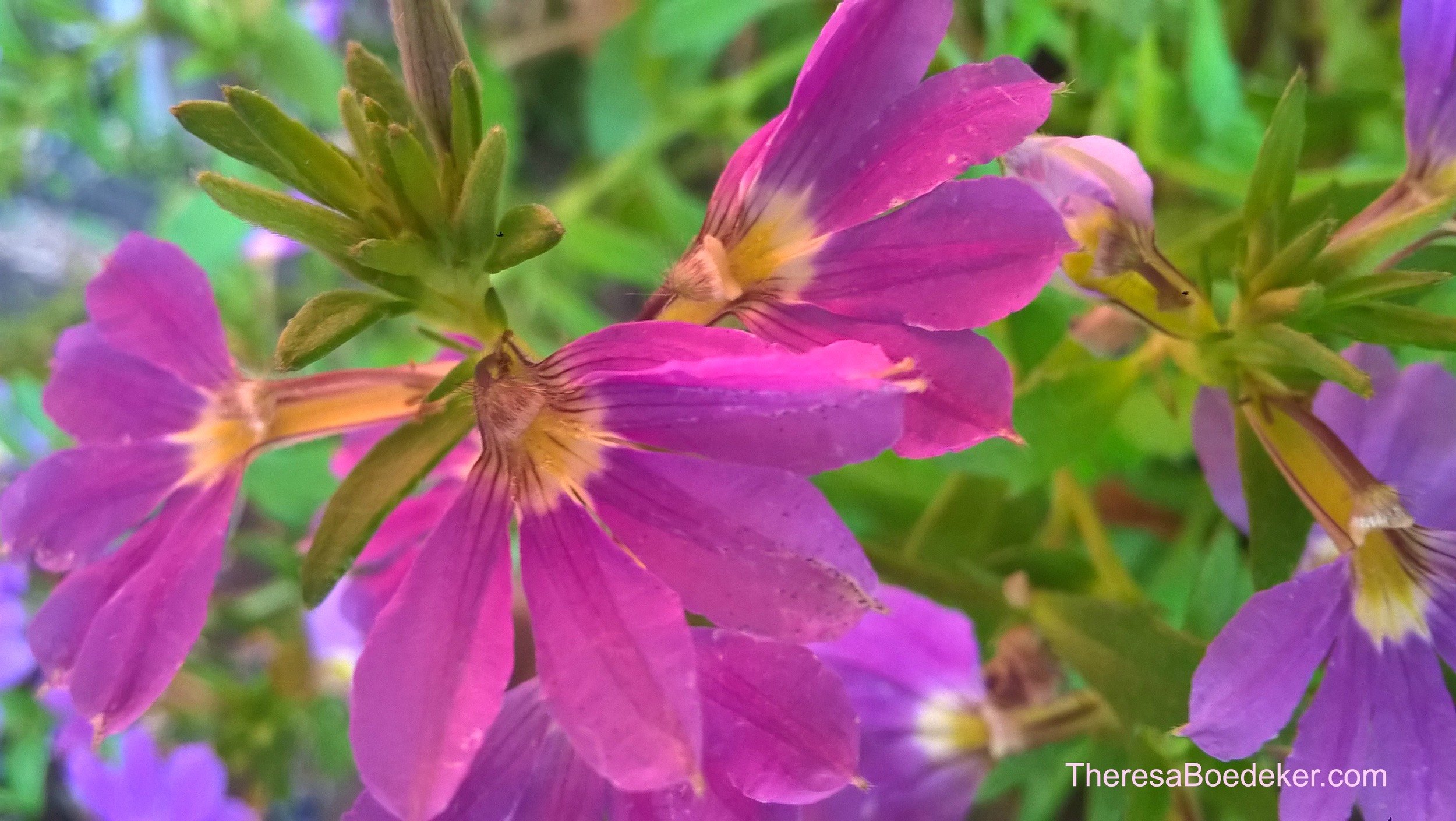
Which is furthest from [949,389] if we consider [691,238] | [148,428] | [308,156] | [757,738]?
[691,238]

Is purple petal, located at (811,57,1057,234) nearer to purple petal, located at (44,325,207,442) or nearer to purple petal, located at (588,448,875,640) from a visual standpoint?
purple petal, located at (588,448,875,640)

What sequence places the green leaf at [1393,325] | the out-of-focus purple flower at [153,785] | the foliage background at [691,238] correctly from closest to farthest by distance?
1. the green leaf at [1393,325]
2. the foliage background at [691,238]
3. the out-of-focus purple flower at [153,785]

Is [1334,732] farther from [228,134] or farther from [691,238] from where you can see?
[691,238]

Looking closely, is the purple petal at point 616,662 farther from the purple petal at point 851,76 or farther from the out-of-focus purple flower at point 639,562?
the purple petal at point 851,76

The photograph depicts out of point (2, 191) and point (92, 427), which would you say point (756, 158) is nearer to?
point (92, 427)

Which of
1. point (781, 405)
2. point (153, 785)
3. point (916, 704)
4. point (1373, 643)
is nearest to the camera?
point (781, 405)

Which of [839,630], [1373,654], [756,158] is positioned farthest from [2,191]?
[1373,654]

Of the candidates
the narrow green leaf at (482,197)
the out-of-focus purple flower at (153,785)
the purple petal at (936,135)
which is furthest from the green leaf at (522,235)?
the out-of-focus purple flower at (153,785)
